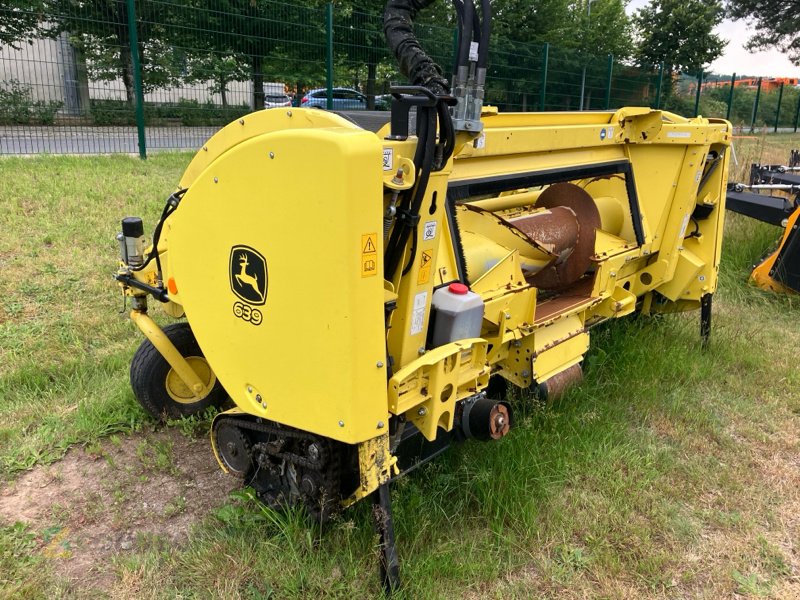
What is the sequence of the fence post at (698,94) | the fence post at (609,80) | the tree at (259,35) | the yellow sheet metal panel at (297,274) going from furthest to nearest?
1. the fence post at (698,94)
2. the fence post at (609,80)
3. the tree at (259,35)
4. the yellow sheet metal panel at (297,274)

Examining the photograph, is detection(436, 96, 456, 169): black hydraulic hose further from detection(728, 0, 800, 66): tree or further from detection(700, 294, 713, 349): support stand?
detection(728, 0, 800, 66): tree

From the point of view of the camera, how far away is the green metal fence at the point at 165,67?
805cm

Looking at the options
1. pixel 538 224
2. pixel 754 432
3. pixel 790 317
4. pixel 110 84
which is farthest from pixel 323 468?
pixel 110 84

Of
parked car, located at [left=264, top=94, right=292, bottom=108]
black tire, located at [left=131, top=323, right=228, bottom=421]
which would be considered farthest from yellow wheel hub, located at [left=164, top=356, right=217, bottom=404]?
parked car, located at [left=264, top=94, right=292, bottom=108]

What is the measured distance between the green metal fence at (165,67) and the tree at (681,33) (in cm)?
1775

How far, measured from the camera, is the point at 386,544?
2.13m

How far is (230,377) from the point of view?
2.20m

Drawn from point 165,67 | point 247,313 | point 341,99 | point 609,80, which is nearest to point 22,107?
point 165,67

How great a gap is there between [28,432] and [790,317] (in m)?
5.26

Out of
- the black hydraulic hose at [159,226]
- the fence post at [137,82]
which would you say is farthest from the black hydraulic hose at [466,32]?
the fence post at [137,82]

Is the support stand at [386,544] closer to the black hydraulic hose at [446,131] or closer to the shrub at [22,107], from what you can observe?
the black hydraulic hose at [446,131]

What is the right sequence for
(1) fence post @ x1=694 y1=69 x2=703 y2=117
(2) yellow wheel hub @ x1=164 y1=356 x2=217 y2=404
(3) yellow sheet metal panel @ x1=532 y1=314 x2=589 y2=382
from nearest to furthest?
1. (3) yellow sheet metal panel @ x1=532 y1=314 x2=589 y2=382
2. (2) yellow wheel hub @ x1=164 y1=356 x2=217 y2=404
3. (1) fence post @ x1=694 y1=69 x2=703 y2=117

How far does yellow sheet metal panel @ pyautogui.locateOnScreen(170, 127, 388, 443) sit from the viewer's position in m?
1.73

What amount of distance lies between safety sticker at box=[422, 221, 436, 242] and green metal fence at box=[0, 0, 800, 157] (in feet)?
16.9
